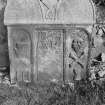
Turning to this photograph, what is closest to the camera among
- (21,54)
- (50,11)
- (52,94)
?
(52,94)

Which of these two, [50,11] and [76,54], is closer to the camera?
[50,11]

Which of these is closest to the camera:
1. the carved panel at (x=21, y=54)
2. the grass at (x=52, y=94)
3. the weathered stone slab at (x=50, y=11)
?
the grass at (x=52, y=94)

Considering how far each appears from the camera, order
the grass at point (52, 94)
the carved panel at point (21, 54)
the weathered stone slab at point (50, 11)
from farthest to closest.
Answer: the carved panel at point (21, 54)
the weathered stone slab at point (50, 11)
the grass at point (52, 94)

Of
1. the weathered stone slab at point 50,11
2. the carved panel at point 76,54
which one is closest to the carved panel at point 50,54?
the carved panel at point 76,54

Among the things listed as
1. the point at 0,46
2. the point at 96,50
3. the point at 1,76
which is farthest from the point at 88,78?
the point at 0,46

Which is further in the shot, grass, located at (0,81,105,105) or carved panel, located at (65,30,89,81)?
carved panel, located at (65,30,89,81)

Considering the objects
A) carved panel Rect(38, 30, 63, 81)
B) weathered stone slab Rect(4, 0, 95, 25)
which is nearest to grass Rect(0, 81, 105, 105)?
carved panel Rect(38, 30, 63, 81)

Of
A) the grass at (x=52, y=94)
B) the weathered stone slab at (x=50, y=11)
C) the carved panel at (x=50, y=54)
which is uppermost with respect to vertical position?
the weathered stone slab at (x=50, y=11)

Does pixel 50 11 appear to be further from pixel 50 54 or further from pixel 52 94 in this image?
pixel 52 94

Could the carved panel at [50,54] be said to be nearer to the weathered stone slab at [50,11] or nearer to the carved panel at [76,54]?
the carved panel at [76,54]

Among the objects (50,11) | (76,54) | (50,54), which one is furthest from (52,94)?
(50,11)

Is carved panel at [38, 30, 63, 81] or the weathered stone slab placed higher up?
the weathered stone slab

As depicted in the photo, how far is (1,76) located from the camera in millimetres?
5207

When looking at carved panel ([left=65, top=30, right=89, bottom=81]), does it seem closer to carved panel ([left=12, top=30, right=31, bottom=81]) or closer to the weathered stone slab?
the weathered stone slab
